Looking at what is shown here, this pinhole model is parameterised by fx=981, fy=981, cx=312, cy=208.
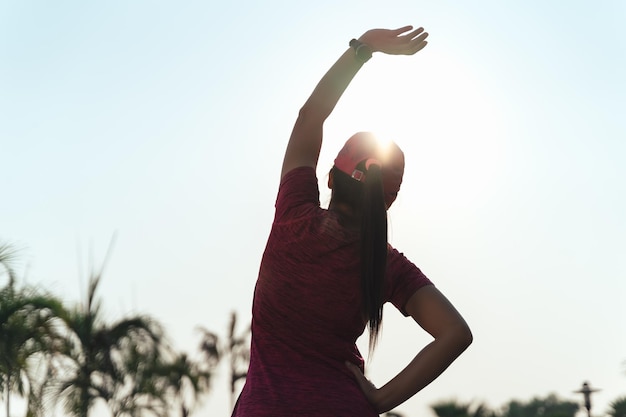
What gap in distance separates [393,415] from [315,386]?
2703 cm

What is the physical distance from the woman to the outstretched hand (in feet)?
0.87

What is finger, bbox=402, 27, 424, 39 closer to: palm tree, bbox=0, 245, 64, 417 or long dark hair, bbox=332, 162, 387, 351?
long dark hair, bbox=332, 162, 387, 351

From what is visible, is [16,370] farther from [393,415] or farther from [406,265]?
[393,415]

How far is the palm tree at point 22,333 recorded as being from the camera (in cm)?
1463

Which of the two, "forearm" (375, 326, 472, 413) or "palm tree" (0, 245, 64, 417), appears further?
"palm tree" (0, 245, 64, 417)

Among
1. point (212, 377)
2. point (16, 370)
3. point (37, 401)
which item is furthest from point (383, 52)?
point (212, 377)

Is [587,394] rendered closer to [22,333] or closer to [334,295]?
[22,333]

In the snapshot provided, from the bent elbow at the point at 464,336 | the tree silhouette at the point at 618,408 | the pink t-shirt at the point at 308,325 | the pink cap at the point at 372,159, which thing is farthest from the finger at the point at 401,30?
the tree silhouette at the point at 618,408

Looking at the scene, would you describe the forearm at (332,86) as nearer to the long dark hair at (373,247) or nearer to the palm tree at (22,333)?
the long dark hair at (373,247)

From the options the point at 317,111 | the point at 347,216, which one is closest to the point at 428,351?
the point at 347,216

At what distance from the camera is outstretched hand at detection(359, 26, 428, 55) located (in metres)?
2.68

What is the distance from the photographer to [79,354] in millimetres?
18344

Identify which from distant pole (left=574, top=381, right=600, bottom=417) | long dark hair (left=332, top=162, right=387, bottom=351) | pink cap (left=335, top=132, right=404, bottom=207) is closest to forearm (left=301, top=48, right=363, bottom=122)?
pink cap (left=335, top=132, right=404, bottom=207)

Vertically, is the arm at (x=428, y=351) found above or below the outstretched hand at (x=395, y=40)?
below
